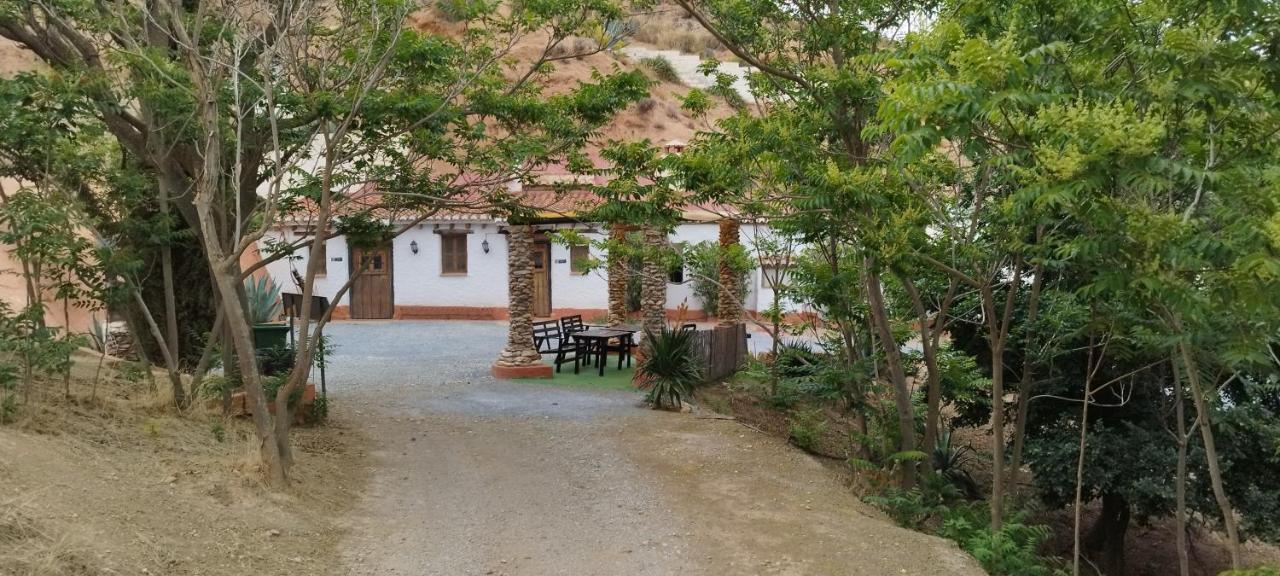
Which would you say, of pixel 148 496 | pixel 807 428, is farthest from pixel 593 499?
pixel 807 428

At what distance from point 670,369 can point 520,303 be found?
11.9ft

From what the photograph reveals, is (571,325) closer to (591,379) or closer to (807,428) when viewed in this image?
(591,379)

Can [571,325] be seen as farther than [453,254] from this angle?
No

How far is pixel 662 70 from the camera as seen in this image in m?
35.4

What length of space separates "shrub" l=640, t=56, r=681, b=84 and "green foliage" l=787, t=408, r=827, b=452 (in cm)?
2535

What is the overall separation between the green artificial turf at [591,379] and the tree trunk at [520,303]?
1.38ft

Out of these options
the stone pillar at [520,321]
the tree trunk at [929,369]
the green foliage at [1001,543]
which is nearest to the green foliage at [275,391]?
the stone pillar at [520,321]

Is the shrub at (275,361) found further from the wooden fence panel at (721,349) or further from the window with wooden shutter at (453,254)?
A: the window with wooden shutter at (453,254)

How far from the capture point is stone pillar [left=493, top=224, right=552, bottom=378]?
46.7 ft

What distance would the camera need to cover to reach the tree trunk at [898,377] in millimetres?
8203

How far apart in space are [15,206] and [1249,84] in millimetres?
8197

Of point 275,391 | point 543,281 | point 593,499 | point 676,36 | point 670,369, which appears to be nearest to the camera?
point 593,499

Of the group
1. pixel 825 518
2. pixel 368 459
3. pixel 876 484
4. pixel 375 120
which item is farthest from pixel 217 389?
pixel 876 484

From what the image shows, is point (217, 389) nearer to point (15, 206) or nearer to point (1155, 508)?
point (15, 206)
